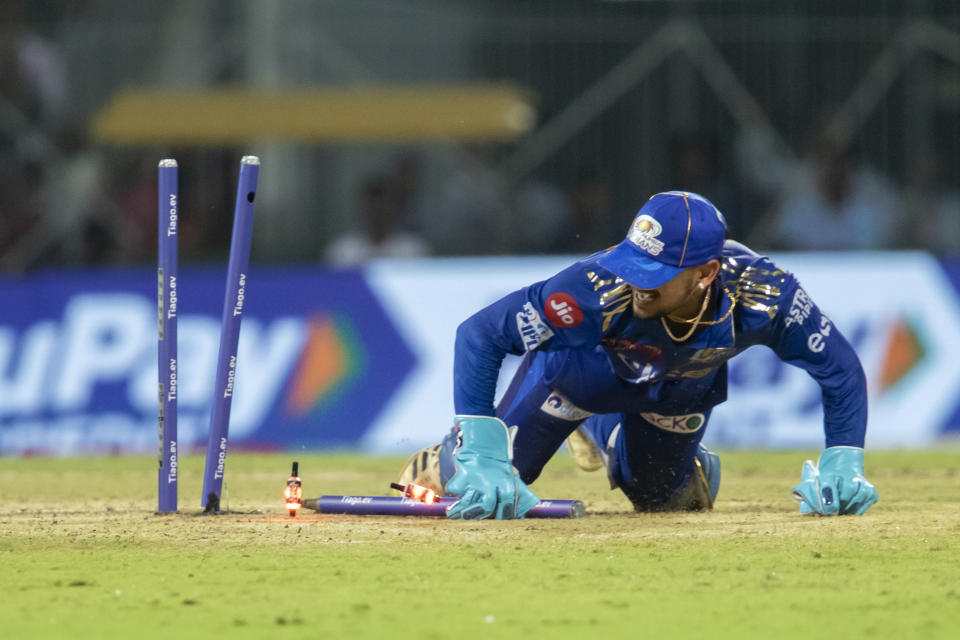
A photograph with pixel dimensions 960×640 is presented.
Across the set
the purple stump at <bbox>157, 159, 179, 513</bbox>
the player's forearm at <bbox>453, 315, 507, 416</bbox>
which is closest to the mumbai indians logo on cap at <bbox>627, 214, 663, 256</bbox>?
the player's forearm at <bbox>453, 315, 507, 416</bbox>

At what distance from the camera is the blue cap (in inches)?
275

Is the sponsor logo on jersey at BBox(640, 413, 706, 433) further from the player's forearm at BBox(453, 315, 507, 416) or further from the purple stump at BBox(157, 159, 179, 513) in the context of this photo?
the purple stump at BBox(157, 159, 179, 513)

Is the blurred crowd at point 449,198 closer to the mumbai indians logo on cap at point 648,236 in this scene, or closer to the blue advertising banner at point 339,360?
the blue advertising banner at point 339,360

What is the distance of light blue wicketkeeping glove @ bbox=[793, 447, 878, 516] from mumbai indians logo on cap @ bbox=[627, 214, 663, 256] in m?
1.53

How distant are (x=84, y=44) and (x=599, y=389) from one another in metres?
11.4

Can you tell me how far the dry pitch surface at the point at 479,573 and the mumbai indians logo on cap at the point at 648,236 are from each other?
1383mm

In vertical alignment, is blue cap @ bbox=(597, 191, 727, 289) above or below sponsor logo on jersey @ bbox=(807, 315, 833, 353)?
above

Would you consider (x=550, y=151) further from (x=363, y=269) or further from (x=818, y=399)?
(x=818, y=399)

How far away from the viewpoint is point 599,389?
783cm

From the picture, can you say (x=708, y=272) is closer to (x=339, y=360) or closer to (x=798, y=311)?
(x=798, y=311)

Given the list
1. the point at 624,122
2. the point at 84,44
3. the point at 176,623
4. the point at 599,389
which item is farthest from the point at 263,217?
the point at 176,623

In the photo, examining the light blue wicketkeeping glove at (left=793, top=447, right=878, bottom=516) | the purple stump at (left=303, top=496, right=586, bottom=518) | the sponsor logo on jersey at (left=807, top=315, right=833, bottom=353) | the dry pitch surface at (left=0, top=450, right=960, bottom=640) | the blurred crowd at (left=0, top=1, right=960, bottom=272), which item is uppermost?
the blurred crowd at (left=0, top=1, right=960, bottom=272)

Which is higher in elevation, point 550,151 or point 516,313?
point 550,151

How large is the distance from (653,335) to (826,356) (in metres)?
0.91
